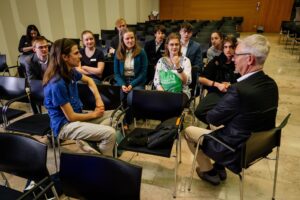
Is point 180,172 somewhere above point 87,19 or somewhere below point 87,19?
below

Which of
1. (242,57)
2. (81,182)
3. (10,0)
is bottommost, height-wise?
(81,182)

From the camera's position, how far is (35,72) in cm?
330

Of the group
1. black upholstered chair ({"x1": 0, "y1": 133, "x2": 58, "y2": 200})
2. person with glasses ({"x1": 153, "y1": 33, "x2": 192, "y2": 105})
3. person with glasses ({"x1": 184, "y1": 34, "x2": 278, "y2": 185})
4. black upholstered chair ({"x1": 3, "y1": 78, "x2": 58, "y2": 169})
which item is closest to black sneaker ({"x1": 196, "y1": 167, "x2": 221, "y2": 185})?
person with glasses ({"x1": 184, "y1": 34, "x2": 278, "y2": 185})

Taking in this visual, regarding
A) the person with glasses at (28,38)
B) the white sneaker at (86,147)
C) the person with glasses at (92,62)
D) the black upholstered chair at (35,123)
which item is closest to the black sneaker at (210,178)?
Result: the white sneaker at (86,147)

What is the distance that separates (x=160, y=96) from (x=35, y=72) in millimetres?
1957

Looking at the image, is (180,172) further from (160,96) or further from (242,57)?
(242,57)

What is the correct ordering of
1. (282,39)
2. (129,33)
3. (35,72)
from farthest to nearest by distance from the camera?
(282,39) < (35,72) < (129,33)

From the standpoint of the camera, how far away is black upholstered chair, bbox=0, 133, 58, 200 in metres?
1.50

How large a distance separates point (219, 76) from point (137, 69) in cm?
108

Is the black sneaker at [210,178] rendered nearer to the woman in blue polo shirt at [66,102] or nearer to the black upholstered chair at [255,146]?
the black upholstered chair at [255,146]

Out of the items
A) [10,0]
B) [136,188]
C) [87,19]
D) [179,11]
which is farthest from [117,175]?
[179,11]

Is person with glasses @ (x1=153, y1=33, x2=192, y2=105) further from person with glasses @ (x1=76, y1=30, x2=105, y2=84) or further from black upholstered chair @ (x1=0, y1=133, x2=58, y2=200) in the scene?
black upholstered chair @ (x1=0, y1=133, x2=58, y2=200)

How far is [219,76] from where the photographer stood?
9.21ft

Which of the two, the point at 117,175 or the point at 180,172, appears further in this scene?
the point at 180,172
